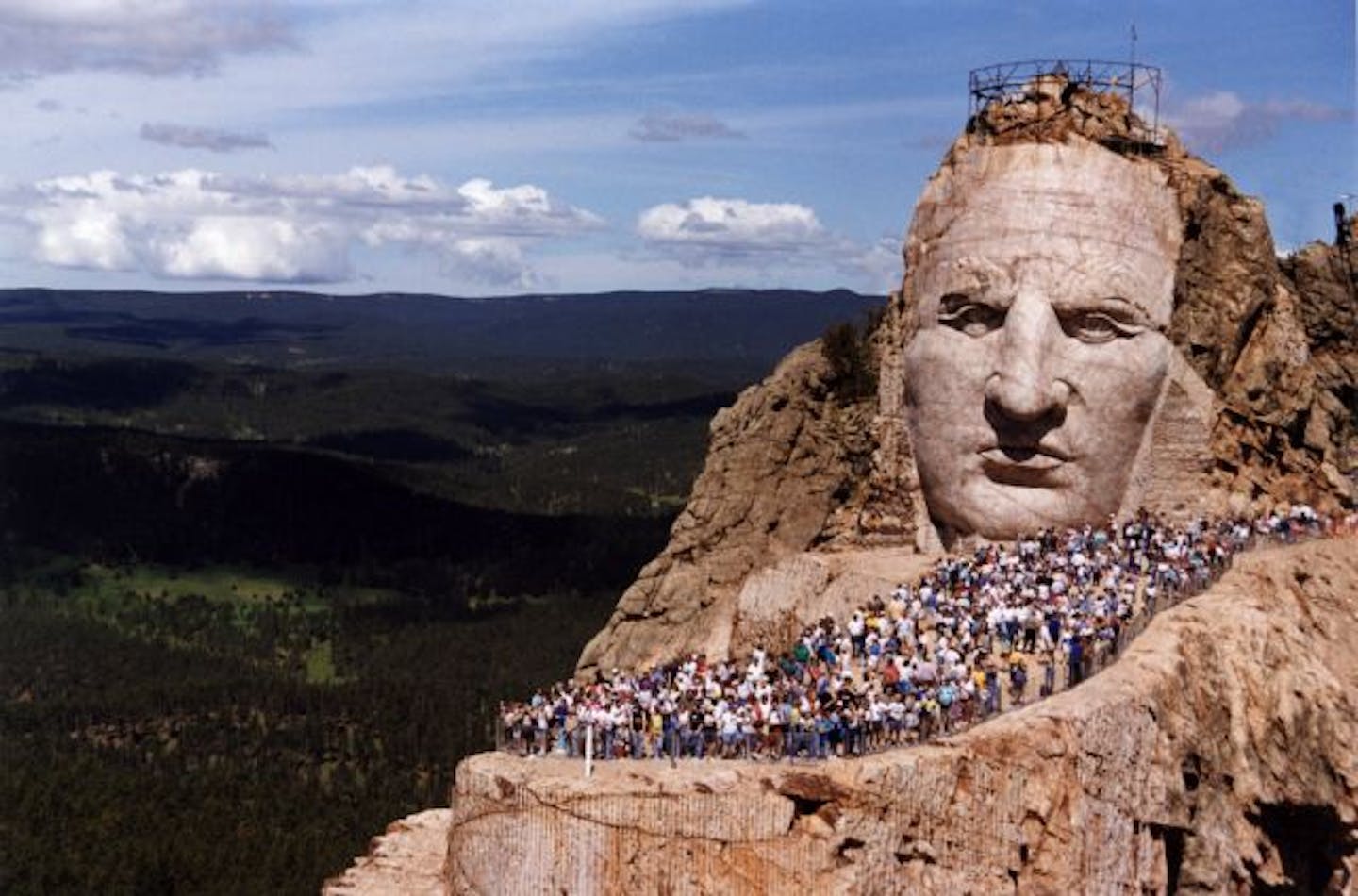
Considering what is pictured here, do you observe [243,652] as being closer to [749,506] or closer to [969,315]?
[749,506]

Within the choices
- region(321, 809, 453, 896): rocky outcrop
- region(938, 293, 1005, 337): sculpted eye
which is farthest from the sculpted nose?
region(321, 809, 453, 896): rocky outcrop

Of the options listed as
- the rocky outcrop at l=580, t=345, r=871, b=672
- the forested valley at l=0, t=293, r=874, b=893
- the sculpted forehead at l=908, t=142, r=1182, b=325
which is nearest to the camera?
the sculpted forehead at l=908, t=142, r=1182, b=325

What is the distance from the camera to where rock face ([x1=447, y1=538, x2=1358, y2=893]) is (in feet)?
74.9

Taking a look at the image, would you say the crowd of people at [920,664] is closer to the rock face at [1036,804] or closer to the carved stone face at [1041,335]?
the rock face at [1036,804]

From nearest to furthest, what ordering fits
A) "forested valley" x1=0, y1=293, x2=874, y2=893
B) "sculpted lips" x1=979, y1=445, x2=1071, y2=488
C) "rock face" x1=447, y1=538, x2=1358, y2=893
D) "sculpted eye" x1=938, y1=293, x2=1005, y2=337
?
"rock face" x1=447, y1=538, x2=1358, y2=893 < "sculpted eye" x1=938, y1=293, x2=1005, y2=337 < "sculpted lips" x1=979, y1=445, x2=1071, y2=488 < "forested valley" x1=0, y1=293, x2=874, y2=893

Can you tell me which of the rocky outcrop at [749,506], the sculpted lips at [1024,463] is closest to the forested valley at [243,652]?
the rocky outcrop at [749,506]

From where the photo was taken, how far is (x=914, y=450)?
38.1 m

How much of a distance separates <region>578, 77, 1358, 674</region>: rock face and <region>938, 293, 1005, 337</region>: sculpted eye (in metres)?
2.14

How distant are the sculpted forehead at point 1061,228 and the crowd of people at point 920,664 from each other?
4.85 metres

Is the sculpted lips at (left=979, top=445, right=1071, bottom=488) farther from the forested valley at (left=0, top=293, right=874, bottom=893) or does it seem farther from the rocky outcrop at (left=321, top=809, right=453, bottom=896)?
the forested valley at (left=0, top=293, right=874, bottom=893)

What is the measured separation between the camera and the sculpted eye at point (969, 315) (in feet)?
118

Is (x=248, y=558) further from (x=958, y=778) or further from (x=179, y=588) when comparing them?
(x=958, y=778)

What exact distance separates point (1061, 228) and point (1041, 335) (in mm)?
2266

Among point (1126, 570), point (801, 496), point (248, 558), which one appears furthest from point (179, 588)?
point (1126, 570)
